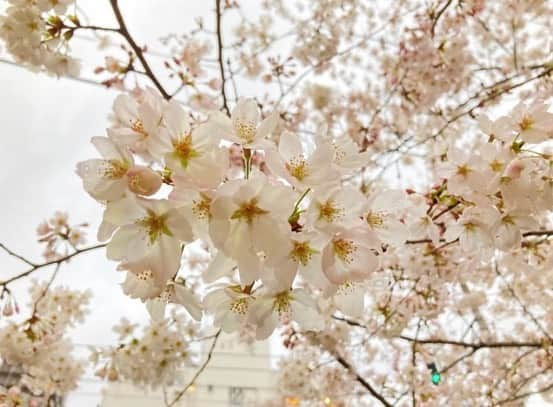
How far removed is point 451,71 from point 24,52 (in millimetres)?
3531

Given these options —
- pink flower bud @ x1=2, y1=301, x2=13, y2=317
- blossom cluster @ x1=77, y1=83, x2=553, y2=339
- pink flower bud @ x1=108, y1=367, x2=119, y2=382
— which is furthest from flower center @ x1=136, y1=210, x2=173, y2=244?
pink flower bud @ x1=108, y1=367, x2=119, y2=382

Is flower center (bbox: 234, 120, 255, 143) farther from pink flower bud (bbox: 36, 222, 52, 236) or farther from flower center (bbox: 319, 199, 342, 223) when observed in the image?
pink flower bud (bbox: 36, 222, 52, 236)

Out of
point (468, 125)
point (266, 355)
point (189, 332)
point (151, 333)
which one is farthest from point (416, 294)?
point (266, 355)

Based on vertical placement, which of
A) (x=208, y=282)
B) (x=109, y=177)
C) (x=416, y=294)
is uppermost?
(x=416, y=294)

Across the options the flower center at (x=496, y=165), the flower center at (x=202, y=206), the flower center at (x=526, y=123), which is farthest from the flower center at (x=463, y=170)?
the flower center at (x=202, y=206)

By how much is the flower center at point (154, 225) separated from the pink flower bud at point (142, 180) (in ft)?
0.13

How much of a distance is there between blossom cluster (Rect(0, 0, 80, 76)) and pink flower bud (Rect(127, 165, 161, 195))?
1.52 metres

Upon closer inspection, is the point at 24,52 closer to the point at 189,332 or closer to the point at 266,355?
the point at 189,332

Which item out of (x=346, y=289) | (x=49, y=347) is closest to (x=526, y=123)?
(x=346, y=289)

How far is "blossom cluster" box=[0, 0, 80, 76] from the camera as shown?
1.86 meters

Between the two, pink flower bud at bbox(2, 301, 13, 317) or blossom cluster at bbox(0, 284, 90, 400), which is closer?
pink flower bud at bbox(2, 301, 13, 317)

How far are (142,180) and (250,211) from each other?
19 cm

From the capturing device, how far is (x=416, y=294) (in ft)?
9.07

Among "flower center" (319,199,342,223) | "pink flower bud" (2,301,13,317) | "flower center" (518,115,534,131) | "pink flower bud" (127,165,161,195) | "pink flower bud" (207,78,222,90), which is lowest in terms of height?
"flower center" (319,199,342,223)
